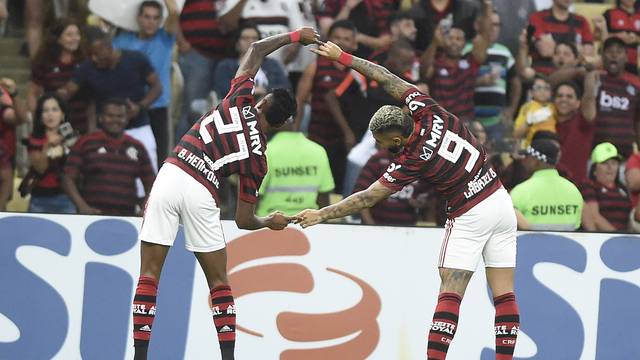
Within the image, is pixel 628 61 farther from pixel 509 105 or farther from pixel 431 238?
pixel 431 238

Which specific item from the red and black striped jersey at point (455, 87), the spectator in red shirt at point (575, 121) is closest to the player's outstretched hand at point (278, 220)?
the red and black striped jersey at point (455, 87)

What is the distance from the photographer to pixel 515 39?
53.7ft

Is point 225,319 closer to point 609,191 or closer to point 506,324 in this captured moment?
point 506,324

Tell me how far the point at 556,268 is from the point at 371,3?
17.2 feet

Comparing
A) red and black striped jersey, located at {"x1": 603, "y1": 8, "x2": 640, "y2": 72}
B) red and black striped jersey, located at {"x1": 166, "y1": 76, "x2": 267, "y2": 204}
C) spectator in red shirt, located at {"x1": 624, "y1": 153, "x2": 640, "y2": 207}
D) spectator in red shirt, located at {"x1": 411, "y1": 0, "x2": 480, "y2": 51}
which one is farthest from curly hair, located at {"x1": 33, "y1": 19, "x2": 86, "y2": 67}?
red and black striped jersey, located at {"x1": 603, "y1": 8, "x2": 640, "y2": 72}

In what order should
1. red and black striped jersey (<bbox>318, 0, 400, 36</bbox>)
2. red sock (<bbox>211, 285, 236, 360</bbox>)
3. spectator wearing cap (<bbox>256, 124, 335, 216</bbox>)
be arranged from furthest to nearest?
red and black striped jersey (<bbox>318, 0, 400, 36</bbox>)
spectator wearing cap (<bbox>256, 124, 335, 216</bbox>)
red sock (<bbox>211, 285, 236, 360</bbox>)

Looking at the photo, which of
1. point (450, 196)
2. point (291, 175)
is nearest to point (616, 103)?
point (291, 175)

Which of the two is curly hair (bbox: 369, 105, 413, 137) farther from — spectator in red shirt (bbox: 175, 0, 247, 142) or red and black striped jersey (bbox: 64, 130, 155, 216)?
spectator in red shirt (bbox: 175, 0, 247, 142)

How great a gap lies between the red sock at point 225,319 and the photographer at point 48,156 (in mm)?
3769

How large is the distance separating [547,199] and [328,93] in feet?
10.4

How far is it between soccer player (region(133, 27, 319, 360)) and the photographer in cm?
370

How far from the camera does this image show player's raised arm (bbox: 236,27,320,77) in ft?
34.3

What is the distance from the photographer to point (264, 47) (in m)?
10.5

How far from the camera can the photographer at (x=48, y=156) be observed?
1384cm
